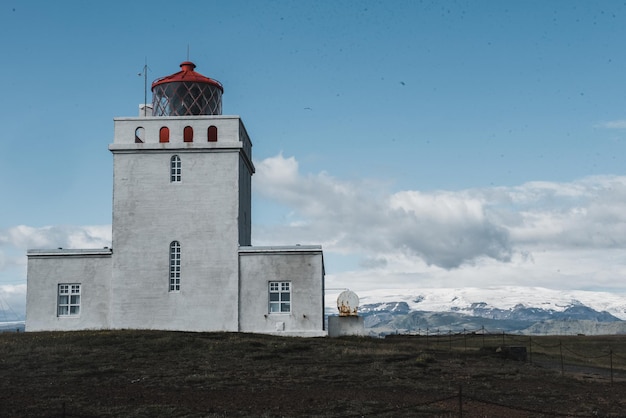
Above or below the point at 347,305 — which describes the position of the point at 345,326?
below

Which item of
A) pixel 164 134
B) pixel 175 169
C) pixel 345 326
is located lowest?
pixel 345 326

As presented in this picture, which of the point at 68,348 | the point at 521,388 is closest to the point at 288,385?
the point at 521,388

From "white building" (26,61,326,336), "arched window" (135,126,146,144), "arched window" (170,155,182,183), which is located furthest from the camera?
"arched window" (135,126,146,144)

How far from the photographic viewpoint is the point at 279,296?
4138 cm

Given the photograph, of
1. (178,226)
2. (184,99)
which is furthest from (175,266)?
(184,99)

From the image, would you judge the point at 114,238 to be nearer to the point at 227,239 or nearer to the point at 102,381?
the point at 227,239

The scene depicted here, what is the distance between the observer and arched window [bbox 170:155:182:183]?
42.4 metres

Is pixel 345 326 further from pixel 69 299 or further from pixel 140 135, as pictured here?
pixel 140 135

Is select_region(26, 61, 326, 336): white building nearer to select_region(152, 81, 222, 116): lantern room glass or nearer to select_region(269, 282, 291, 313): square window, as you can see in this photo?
select_region(269, 282, 291, 313): square window

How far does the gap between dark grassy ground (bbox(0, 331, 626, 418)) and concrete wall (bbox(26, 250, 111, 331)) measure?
3218mm

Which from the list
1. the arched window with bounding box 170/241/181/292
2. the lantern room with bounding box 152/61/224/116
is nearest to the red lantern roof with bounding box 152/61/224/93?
the lantern room with bounding box 152/61/224/116

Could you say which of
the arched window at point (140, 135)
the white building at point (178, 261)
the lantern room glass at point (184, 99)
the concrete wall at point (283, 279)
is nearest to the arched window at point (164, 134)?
the white building at point (178, 261)

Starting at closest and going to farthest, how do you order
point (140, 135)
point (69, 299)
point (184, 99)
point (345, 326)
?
1. point (69, 299)
2. point (345, 326)
3. point (140, 135)
4. point (184, 99)

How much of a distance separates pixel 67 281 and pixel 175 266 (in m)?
5.96
